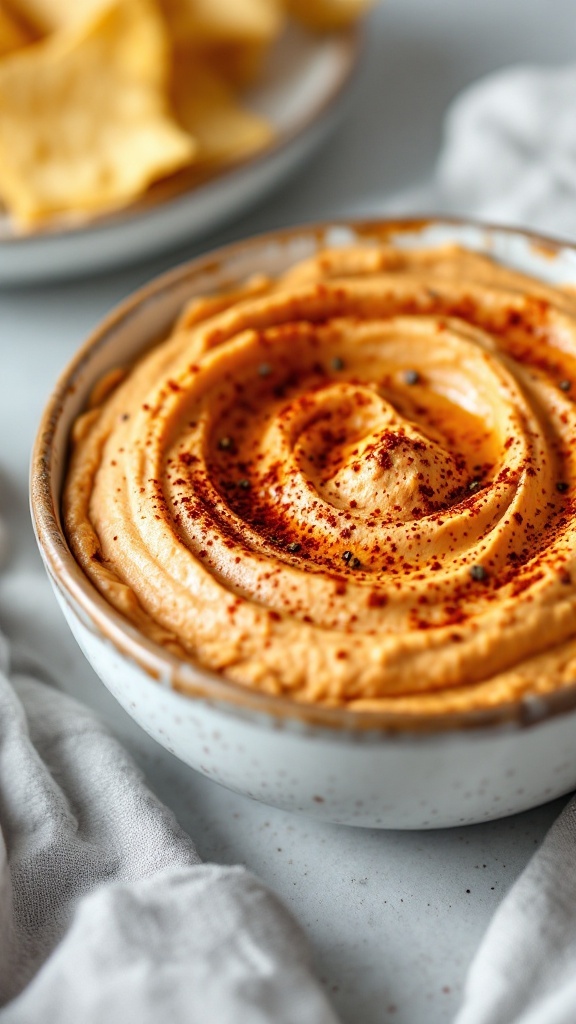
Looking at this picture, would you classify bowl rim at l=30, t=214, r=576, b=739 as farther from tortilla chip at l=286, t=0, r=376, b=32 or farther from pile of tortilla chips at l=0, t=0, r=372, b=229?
tortilla chip at l=286, t=0, r=376, b=32

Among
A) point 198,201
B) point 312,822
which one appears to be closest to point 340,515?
point 312,822

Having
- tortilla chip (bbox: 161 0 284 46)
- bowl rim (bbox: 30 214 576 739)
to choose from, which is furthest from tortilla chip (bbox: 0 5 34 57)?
bowl rim (bbox: 30 214 576 739)

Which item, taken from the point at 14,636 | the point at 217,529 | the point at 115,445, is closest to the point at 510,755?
the point at 217,529

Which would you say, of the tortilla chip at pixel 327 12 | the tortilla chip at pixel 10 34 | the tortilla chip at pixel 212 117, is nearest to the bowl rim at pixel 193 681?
the tortilla chip at pixel 212 117

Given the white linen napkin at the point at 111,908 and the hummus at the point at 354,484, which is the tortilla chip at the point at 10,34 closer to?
the hummus at the point at 354,484

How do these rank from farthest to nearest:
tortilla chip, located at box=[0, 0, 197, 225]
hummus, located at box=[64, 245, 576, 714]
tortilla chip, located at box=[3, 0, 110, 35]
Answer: tortilla chip, located at box=[3, 0, 110, 35], tortilla chip, located at box=[0, 0, 197, 225], hummus, located at box=[64, 245, 576, 714]

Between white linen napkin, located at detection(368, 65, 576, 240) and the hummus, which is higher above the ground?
white linen napkin, located at detection(368, 65, 576, 240)

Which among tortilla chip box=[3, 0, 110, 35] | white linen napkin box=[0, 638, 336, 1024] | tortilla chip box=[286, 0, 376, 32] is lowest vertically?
white linen napkin box=[0, 638, 336, 1024]
